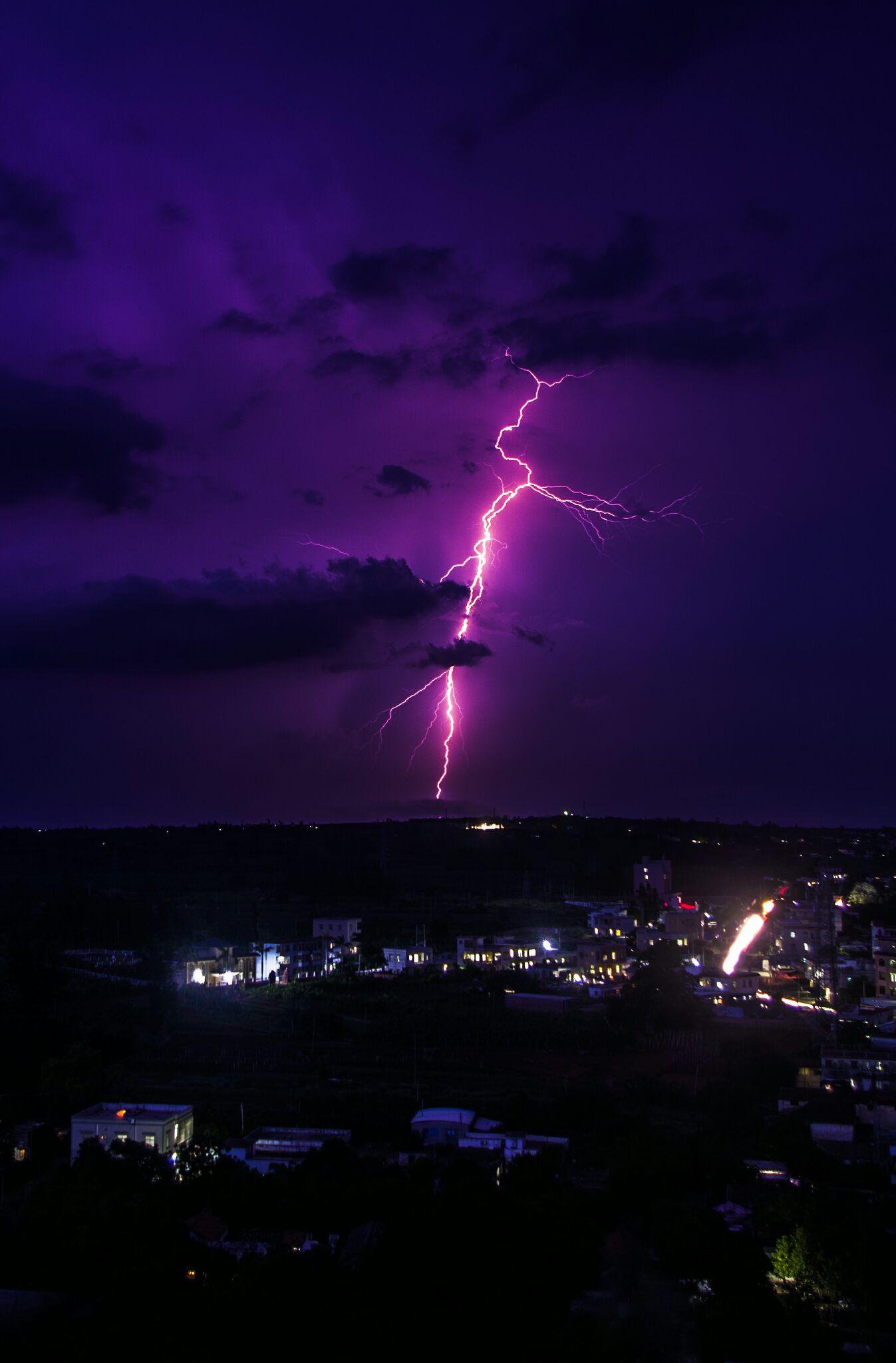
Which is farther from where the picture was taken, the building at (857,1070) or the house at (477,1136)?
the building at (857,1070)

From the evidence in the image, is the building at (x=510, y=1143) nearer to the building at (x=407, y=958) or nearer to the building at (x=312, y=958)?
the building at (x=312, y=958)

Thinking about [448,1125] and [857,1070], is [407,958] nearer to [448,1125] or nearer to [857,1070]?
[857,1070]

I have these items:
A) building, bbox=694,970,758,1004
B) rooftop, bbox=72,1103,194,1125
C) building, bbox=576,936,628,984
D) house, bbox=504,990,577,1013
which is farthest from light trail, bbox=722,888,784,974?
rooftop, bbox=72,1103,194,1125

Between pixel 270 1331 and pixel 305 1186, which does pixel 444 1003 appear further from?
pixel 270 1331

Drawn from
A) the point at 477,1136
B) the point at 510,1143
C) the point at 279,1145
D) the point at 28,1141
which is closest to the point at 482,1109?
the point at 477,1136

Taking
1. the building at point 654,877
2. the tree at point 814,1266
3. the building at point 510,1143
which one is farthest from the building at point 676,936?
the tree at point 814,1266

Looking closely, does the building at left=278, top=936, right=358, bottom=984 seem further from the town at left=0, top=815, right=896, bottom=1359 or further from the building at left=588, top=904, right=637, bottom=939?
the building at left=588, top=904, right=637, bottom=939

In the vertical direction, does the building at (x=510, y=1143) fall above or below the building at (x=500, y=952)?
below
